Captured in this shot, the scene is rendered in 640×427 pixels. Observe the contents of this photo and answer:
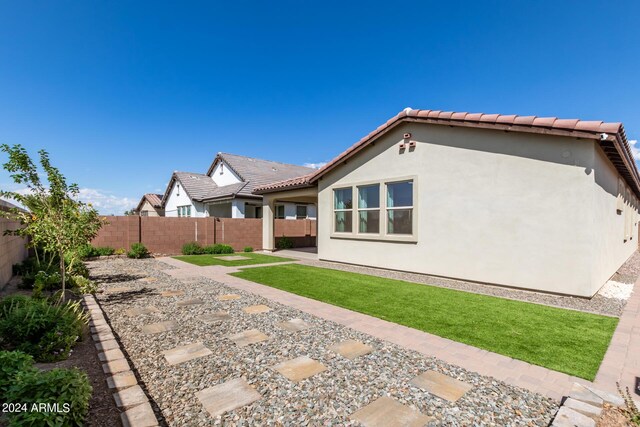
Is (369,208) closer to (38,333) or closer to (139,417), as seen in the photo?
(38,333)

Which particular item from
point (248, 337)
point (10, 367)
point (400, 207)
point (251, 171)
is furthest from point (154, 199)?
point (10, 367)

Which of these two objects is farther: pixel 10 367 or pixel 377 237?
pixel 377 237

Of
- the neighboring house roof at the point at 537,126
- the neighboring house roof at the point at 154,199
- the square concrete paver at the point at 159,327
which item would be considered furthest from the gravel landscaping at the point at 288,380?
the neighboring house roof at the point at 154,199

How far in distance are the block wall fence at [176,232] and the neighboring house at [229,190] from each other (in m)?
2.64

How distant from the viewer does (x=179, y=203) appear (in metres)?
28.2

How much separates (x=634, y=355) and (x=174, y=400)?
5868mm

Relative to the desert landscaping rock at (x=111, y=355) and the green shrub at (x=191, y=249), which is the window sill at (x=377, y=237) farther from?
the desert landscaping rock at (x=111, y=355)

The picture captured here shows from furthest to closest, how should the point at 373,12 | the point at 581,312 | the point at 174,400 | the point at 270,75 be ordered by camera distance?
the point at 270,75 < the point at 373,12 < the point at 581,312 < the point at 174,400

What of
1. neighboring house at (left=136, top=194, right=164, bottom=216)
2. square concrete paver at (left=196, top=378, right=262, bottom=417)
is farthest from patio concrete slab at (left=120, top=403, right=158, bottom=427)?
neighboring house at (left=136, top=194, right=164, bottom=216)

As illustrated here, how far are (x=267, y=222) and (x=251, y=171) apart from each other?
9243 mm

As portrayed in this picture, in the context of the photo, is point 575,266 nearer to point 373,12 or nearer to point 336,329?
point 336,329

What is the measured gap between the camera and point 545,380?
3574 millimetres

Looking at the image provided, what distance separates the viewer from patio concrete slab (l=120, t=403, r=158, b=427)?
254 centimetres

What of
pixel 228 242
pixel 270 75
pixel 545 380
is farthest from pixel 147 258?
pixel 545 380
